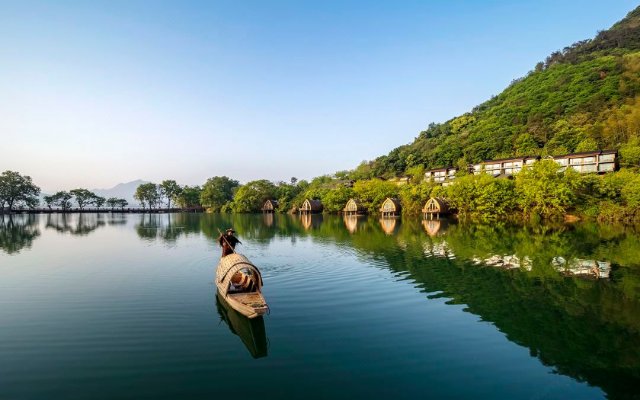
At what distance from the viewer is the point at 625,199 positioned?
1618 inches

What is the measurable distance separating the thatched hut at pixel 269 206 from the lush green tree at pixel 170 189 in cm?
3288

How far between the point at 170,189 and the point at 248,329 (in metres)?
102

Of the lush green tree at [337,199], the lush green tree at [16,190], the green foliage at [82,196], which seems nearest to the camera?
the lush green tree at [337,199]

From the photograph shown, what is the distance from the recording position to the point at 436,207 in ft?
183

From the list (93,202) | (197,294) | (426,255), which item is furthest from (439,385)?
(93,202)

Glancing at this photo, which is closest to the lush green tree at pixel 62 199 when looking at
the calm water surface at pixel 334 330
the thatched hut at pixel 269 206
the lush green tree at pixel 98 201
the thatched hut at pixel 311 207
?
the lush green tree at pixel 98 201

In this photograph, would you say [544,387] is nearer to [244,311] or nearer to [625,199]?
[244,311]

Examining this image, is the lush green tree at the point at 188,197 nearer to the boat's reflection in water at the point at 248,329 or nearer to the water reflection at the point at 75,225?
the water reflection at the point at 75,225

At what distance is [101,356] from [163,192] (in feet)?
341

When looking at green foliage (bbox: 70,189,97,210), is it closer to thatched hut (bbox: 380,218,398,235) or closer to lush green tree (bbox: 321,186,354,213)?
lush green tree (bbox: 321,186,354,213)

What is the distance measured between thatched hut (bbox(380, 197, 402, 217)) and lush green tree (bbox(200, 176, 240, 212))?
49.1 metres

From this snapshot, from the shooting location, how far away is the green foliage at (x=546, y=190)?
141 ft

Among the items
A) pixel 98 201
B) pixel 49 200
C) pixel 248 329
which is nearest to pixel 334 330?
pixel 248 329

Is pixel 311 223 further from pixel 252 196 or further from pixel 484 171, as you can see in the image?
pixel 252 196
